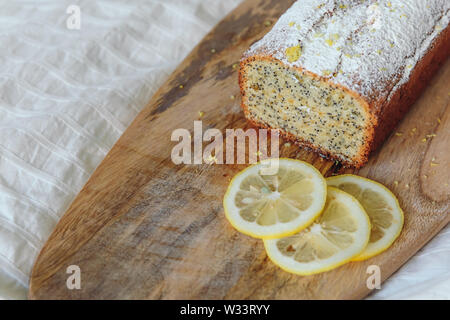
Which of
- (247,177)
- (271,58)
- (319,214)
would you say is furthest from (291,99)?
(319,214)

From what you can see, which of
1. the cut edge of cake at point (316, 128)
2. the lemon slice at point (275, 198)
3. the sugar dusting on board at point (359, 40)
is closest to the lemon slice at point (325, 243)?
the lemon slice at point (275, 198)

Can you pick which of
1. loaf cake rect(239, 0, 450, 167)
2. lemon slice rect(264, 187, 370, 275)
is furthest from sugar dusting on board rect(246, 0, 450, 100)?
lemon slice rect(264, 187, 370, 275)

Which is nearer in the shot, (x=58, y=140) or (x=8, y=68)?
(x=58, y=140)

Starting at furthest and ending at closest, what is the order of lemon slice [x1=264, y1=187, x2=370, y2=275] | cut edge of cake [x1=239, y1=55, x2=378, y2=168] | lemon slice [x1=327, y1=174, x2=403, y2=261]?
cut edge of cake [x1=239, y1=55, x2=378, y2=168]
lemon slice [x1=327, y1=174, x2=403, y2=261]
lemon slice [x1=264, y1=187, x2=370, y2=275]

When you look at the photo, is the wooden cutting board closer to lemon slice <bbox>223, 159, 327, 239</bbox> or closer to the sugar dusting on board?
lemon slice <bbox>223, 159, 327, 239</bbox>

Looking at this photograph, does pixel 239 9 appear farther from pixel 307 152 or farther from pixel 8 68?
pixel 8 68

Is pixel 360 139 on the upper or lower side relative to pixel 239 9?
lower
